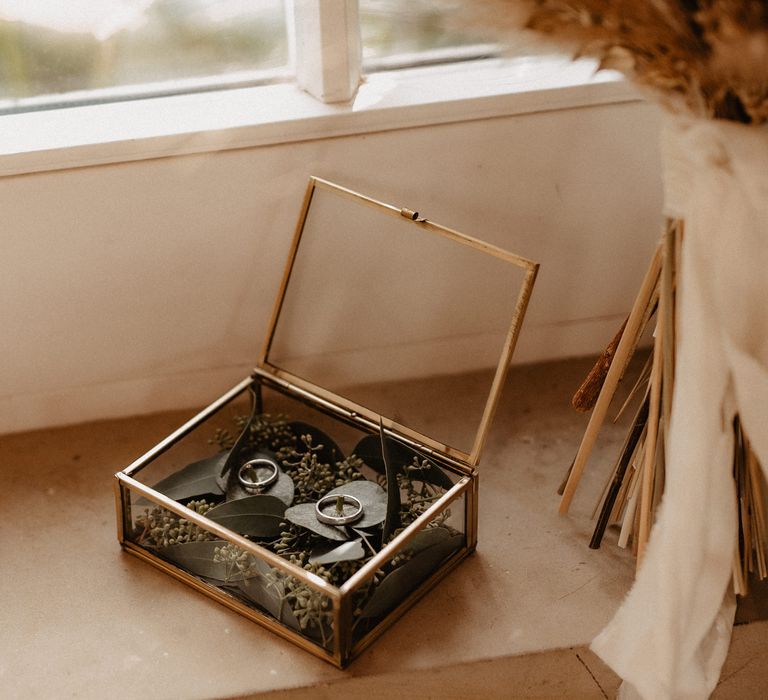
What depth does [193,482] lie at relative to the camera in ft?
4.20

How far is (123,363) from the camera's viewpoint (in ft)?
4.95

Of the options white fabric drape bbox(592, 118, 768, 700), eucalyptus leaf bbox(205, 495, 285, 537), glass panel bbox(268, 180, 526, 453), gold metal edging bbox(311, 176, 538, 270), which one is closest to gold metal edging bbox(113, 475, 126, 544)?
eucalyptus leaf bbox(205, 495, 285, 537)

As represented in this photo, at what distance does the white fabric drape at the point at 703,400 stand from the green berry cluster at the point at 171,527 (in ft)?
1.55

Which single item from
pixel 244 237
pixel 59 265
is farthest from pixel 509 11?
pixel 59 265

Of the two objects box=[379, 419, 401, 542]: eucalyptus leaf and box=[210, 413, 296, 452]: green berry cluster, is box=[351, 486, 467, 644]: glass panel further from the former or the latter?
box=[210, 413, 296, 452]: green berry cluster

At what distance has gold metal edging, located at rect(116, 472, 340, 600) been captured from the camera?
108cm

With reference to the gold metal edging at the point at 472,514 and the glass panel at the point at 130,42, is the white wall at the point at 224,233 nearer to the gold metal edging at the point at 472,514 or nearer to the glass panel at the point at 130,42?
the glass panel at the point at 130,42

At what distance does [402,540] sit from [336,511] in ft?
0.35

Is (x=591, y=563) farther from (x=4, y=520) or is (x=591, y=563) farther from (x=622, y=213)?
(x=4, y=520)

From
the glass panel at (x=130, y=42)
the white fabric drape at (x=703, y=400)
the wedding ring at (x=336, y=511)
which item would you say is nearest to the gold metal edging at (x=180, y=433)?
the wedding ring at (x=336, y=511)

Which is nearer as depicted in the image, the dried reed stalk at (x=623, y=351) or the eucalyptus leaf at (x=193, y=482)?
the dried reed stalk at (x=623, y=351)

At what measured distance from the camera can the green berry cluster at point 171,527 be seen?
123 cm

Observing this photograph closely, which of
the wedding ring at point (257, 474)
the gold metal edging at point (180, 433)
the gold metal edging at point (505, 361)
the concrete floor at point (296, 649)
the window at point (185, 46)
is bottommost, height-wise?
the concrete floor at point (296, 649)

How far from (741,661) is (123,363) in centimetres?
90
